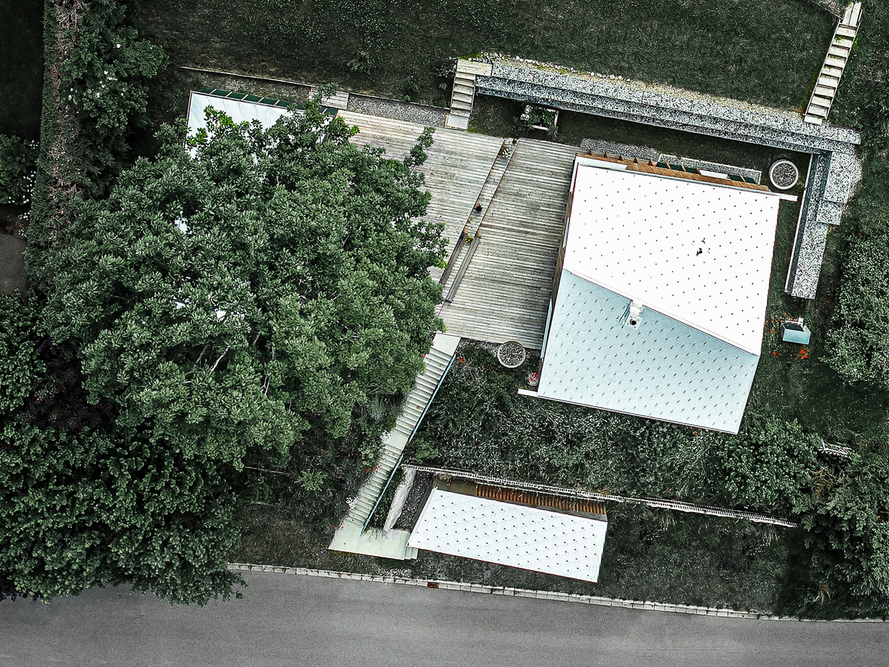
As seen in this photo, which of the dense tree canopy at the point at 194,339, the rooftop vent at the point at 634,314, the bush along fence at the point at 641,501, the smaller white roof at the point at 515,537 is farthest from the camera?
the bush along fence at the point at 641,501

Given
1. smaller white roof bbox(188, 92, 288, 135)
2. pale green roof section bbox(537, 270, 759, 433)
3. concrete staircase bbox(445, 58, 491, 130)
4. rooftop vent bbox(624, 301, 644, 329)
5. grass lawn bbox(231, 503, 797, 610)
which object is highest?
concrete staircase bbox(445, 58, 491, 130)

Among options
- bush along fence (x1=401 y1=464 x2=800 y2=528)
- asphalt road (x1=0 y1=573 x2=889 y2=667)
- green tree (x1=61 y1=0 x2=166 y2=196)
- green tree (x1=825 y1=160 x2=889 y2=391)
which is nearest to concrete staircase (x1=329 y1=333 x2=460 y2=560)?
bush along fence (x1=401 y1=464 x2=800 y2=528)

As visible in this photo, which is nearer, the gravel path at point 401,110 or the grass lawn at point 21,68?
the grass lawn at point 21,68

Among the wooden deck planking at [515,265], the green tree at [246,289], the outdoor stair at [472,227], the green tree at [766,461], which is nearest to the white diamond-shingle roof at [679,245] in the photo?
the wooden deck planking at [515,265]

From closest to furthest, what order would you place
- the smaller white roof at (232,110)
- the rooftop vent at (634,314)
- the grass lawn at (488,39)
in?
the rooftop vent at (634,314)
the smaller white roof at (232,110)
the grass lawn at (488,39)

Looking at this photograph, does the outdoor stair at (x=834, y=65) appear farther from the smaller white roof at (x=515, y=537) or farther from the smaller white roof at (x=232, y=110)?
the smaller white roof at (x=232, y=110)

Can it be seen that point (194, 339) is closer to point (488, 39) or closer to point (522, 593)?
point (488, 39)

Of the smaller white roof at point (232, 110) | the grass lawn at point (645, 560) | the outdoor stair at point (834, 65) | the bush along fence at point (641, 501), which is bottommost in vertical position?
the grass lawn at point (645, 560)

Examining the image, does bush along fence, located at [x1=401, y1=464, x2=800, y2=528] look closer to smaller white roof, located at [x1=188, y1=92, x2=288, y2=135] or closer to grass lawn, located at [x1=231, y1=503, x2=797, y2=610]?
grass lawn, located at [x1=231, y1=503, x2=797, y2=610]
